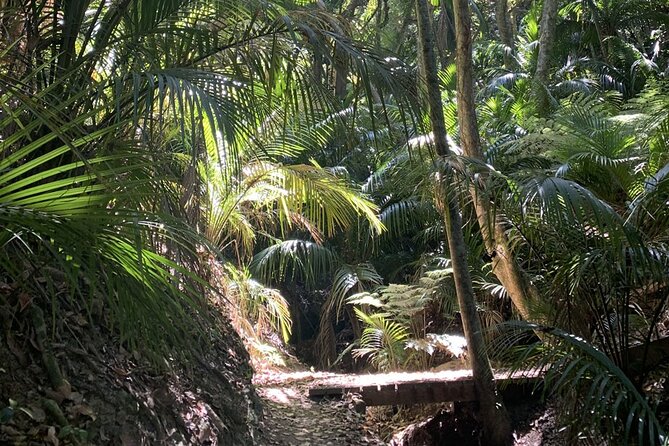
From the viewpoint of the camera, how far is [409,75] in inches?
118

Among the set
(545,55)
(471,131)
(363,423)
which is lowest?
(363,423)

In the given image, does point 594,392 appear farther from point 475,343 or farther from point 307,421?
point 307,421

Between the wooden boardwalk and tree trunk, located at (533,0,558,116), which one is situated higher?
tree trunk, located at (533,0,558,116)

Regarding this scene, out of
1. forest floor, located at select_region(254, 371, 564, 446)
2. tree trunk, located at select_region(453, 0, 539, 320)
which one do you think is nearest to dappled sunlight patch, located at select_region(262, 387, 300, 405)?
forest floor, located at select_region(254, 371, 564, 446)

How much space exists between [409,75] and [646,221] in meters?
2.14

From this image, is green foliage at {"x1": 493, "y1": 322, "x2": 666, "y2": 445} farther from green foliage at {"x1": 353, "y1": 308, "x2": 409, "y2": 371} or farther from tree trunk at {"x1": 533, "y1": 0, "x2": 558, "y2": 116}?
tree trunk at {"x1": 533, "y1": 0, "x2": 558, "y2": 116}

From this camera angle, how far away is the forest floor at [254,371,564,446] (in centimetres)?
Result: 502

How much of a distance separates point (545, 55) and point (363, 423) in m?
6.63

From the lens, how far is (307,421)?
5.25 meters

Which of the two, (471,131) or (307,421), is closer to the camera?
(307,421)

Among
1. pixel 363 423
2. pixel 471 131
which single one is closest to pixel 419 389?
pixel 363 423

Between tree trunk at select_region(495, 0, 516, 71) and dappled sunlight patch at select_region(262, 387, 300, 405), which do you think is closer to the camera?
dappled sunlight patch at select_region(262, 387, 300, 405)

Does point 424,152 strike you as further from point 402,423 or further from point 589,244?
point 402,423

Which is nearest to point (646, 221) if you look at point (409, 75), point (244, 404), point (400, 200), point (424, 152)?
point (409, 75)
